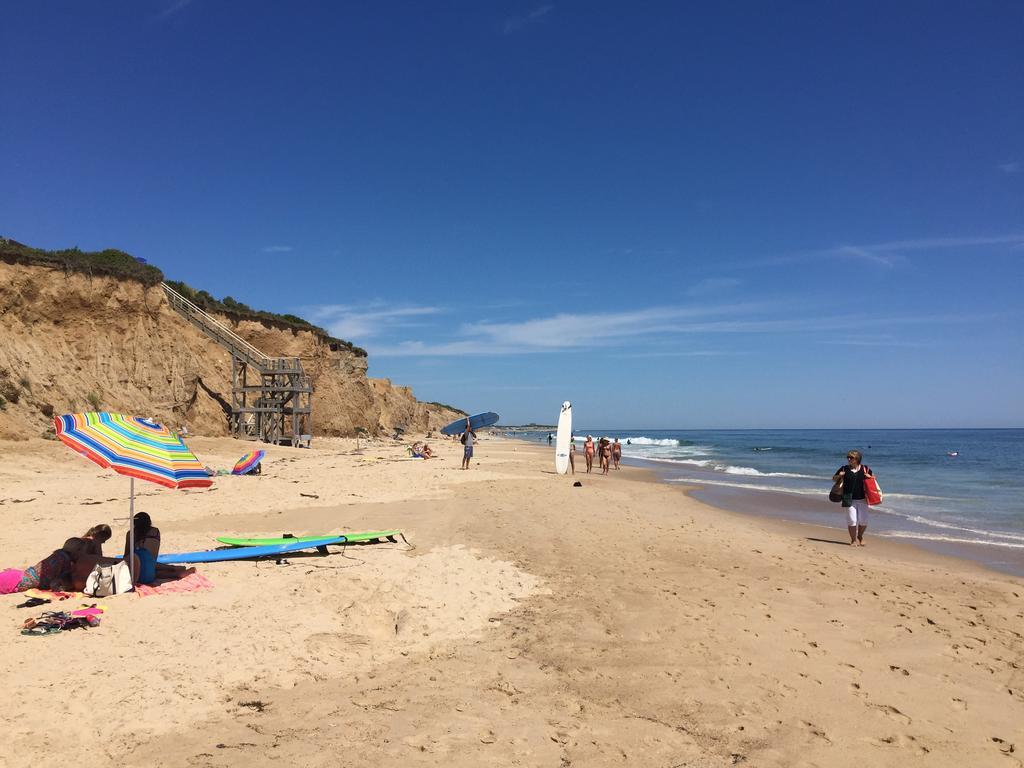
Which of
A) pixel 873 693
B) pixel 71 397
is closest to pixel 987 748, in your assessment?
pixel 873 693

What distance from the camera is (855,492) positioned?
377 inches

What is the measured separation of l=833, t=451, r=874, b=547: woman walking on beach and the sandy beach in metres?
0.69

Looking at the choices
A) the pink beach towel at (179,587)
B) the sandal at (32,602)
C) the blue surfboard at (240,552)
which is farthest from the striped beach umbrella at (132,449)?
the blue surfboard at (240,552)

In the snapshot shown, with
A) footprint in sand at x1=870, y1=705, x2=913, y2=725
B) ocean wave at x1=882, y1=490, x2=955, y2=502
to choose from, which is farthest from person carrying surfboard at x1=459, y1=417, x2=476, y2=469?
footprint in sand at x1=870, y1=705, x2=913, y2=725

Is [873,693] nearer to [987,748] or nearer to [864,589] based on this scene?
[987,748]

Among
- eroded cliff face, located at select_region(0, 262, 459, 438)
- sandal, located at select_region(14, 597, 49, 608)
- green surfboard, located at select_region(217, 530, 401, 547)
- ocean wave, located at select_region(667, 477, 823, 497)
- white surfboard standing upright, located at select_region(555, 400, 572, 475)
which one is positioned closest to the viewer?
sandal, located at select_region(14, 597, 49, 608)

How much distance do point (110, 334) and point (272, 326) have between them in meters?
11.3

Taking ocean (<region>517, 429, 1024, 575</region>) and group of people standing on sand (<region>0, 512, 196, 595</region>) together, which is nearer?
group of people standing on sand (<region>0, 512, 196, 595</region>)

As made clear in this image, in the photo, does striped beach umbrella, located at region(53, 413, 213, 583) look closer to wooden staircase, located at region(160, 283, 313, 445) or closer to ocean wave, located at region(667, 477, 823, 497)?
ocean wave, located at region(667, 477, 823, 497)

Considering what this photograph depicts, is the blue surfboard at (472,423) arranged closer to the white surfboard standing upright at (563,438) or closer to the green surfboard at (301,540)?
the white surfboard standing upright at (563,438)

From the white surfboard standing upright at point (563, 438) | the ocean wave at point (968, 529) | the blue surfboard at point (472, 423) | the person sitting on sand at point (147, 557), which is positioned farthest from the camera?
the blue surfboard at point (472, 423)

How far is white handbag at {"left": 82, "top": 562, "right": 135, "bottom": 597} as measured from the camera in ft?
18.0

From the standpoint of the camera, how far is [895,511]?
15.0 meters

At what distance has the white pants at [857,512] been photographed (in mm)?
9766
